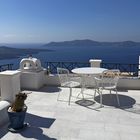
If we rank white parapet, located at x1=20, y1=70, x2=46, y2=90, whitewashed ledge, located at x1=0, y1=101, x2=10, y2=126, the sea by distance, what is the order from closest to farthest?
1. whitewashed ledge, located at x1=0, y1=101, x2=10, y2=126
2. white parapet, located at x1=20, y1=70, x2=46, y2=90
3. the sea

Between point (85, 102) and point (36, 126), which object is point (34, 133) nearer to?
point (36, 126)

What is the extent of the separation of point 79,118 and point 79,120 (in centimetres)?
11

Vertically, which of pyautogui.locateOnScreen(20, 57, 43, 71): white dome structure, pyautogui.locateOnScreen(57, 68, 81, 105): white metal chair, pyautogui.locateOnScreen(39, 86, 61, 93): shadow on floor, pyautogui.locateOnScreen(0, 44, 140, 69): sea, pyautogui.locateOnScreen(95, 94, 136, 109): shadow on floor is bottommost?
pyautogui.locateOnScreen(0, 44, 140, 69): sea

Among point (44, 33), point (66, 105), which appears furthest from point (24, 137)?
point (44, 33)

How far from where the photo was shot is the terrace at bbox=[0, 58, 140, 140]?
3803 mm

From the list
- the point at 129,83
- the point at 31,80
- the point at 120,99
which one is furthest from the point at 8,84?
the point at 129,83

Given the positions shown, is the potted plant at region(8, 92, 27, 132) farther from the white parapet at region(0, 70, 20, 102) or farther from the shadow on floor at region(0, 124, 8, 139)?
the white parapet at region(0, 70, 20, 102)

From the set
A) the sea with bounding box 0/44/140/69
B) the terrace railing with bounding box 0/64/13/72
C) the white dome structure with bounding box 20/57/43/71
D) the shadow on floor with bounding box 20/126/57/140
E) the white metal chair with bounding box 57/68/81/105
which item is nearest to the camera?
the shadow on floor with bounding box 20/126/57/140

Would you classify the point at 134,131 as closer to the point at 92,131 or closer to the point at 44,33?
the point at 92,131

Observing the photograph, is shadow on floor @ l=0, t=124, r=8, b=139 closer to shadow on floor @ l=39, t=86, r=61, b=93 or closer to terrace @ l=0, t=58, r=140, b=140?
terrace @ l=0, t=58, r=140, b=140

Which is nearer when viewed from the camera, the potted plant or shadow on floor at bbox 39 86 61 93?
the potted plant

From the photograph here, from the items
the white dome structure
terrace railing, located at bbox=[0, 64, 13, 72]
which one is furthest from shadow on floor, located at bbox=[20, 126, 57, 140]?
terrace railing, located at bbox=[0, 64, 13, 72]

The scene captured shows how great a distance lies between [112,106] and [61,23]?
2998 centimetres

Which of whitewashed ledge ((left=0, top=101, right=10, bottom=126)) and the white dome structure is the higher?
the white dome structure
